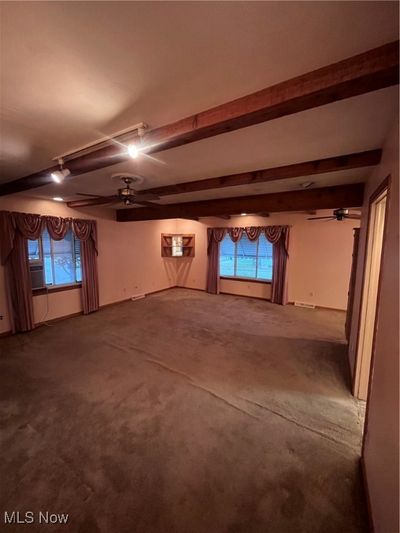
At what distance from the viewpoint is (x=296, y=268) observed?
5.90 metres

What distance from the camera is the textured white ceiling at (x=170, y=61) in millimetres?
819

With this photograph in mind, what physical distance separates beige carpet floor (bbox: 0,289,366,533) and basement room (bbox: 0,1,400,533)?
0.05ft

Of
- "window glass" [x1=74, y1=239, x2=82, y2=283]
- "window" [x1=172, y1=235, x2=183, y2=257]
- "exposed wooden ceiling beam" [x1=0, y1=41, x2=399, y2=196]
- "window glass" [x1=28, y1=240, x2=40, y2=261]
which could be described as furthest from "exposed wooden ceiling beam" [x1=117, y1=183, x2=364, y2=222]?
"exposed wooden ceiling beam" [x1=0, y1=41, x2=399, y2=196]

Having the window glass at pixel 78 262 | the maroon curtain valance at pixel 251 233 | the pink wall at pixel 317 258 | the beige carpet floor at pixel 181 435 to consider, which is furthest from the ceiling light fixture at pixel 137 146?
the pink wall at pixel 317 258

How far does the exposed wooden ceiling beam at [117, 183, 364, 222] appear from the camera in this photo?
322 centimetres

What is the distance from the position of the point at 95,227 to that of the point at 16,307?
212 cm

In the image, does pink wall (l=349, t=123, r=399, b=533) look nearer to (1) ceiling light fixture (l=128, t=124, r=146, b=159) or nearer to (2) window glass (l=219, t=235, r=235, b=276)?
(1) ceiling light fixture (l=128, t=124, r=146, b=159)

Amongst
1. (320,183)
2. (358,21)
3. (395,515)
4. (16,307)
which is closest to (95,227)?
(16,307)

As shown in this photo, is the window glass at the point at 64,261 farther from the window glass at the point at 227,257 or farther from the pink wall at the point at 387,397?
the pink wall at the point at 387,397

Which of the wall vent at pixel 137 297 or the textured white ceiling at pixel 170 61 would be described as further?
the wall vent at pixel 137 297

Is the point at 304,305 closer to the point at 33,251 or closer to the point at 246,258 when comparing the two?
the point at 246,258

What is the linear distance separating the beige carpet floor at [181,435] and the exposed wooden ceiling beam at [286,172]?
7.88 feet

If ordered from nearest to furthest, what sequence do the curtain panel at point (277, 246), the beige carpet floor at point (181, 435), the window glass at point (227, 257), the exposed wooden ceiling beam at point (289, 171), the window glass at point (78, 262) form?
the beige carpet floor at point (181, 435), the exposed wooden ceiling beam at point (289, 171), the window glass at point (78, 262), the curtain panel at point (277, 246), the window glass at point (227, 257)

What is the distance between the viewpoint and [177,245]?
7.46 metres
